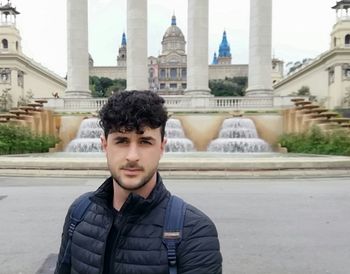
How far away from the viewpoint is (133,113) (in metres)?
2.14

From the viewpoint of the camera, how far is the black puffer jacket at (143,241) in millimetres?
1999

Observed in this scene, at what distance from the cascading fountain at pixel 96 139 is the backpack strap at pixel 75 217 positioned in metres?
20.5

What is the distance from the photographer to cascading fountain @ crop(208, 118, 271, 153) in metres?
23.9

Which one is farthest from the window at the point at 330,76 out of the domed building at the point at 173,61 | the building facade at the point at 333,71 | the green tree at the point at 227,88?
the domed building at the point at 173,61

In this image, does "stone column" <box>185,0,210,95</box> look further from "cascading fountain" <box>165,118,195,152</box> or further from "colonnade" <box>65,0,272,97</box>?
"cascading fountain" <box>165,118,195,152</box>

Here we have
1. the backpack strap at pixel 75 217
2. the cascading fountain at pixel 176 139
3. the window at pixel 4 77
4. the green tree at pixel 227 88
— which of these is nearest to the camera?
the backpack strap at pixel 75 217

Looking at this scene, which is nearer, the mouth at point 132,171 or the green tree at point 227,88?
the mouth at point 132,171

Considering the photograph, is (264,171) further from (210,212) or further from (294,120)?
(294,120)

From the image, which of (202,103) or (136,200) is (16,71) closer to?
(202,103)

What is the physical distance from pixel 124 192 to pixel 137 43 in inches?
1330

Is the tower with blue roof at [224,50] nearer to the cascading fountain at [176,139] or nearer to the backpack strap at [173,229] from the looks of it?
the cascading fountain at [176,139]

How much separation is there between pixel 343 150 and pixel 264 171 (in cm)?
823

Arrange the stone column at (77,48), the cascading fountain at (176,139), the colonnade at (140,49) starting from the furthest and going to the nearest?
the stone column at (77,48) → the colonnade at (140,49) → the cascading fountain at (176,139)

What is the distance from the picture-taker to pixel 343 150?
18.6 meters
